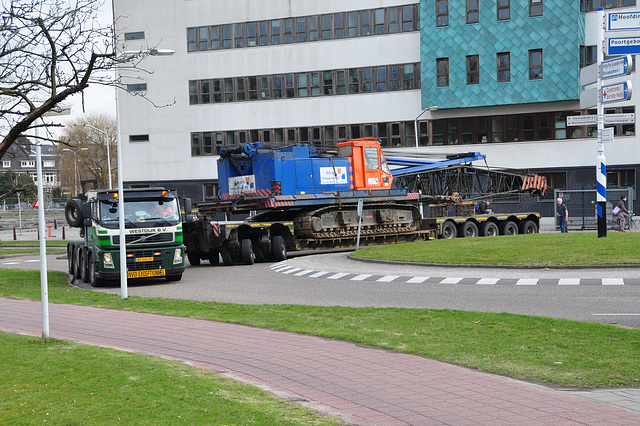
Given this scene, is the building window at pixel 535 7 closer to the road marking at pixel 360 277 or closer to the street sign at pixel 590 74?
the street sign at pixel 590 74

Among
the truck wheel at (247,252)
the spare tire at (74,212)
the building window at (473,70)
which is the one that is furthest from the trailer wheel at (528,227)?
the spare tire at (74,212)

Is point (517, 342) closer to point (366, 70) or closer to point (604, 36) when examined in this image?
point (604, 36)

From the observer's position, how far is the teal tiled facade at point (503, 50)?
45344mm

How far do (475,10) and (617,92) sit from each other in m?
27.7

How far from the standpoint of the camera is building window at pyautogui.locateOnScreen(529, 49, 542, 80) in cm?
4628

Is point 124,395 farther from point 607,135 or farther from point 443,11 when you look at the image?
point 443,11

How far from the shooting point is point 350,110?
5125cm

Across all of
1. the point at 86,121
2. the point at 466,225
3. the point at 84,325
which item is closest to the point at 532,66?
the point at 466,225

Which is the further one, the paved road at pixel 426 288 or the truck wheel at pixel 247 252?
the truck wheel at pixel 247 252

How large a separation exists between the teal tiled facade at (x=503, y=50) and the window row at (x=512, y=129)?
1.62 m

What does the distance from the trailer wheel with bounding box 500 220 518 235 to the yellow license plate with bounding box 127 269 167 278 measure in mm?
18519

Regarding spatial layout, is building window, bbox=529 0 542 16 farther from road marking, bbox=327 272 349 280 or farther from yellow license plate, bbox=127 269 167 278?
→ yellow license plate, bbox=127 269 167 278

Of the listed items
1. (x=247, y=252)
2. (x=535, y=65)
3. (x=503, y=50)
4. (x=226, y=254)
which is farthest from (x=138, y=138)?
(x=247, y=252)

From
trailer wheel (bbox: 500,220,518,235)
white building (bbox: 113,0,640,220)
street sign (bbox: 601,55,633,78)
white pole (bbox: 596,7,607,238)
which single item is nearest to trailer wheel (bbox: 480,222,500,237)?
trailer wheel (bbox: 500,220,518,235)
